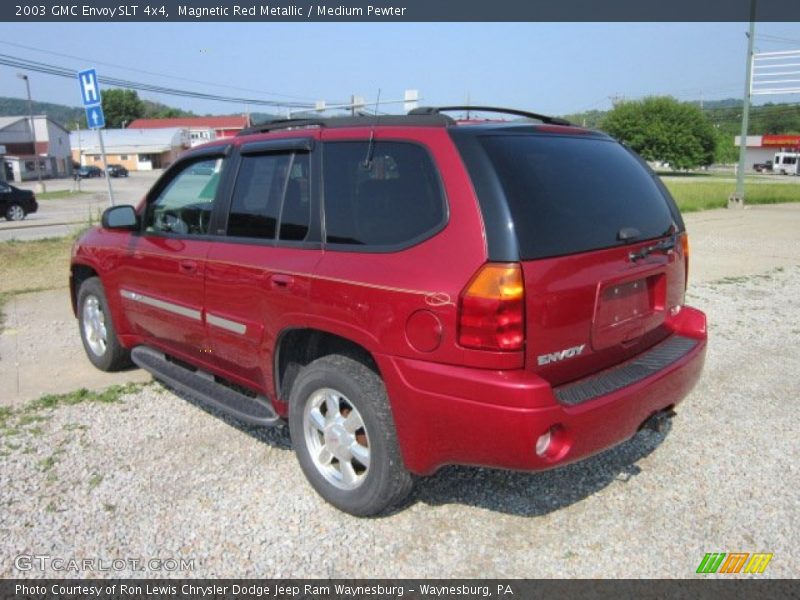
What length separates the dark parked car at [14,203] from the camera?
71.9ft

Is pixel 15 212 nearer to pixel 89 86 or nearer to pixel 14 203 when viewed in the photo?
pixel 14 203

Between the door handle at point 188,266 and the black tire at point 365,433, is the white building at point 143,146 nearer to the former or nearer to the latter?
the door handle at point 188,266

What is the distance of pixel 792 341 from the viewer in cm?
611

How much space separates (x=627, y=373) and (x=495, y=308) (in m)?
0.88

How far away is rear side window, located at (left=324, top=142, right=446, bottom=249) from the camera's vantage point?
2.79 metres

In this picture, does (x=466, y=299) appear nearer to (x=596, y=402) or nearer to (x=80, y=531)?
(x=596, y=402)

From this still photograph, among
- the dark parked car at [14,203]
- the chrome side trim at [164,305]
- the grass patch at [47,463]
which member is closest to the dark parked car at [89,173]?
the dark parked car at [14,203]

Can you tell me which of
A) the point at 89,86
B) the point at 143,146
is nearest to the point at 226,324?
the point at 89,86

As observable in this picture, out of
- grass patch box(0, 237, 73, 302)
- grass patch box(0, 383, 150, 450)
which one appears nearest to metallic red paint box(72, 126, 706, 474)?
grass patch box(0, 383, 150, 450)

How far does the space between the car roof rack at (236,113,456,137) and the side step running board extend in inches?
60.1

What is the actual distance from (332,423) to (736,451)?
2.41 meters

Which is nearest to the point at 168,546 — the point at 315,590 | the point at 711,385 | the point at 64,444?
the point at 315,590

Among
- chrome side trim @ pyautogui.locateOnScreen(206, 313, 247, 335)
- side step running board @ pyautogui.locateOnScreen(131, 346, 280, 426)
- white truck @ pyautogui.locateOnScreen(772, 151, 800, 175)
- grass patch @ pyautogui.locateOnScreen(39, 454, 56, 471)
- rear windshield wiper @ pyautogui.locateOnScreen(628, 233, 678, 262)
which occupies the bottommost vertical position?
white truck @ pyautogui.locateOnScreen(772, 151, 800, 175)

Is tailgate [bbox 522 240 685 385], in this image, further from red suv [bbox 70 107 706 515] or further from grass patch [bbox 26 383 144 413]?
grass patch [bbox 26 383 144 413]
